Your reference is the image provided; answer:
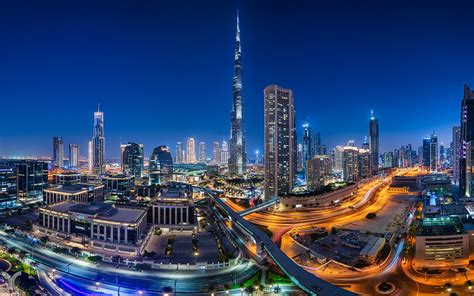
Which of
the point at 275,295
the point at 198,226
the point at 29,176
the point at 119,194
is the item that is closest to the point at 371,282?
the point at 275,295

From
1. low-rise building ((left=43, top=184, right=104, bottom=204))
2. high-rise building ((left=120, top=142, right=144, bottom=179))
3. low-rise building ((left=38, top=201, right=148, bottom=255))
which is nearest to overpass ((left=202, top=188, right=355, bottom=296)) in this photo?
low-rise building ((left=38, top=201, right=148, bottom=255))

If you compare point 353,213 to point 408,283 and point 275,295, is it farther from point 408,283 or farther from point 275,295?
point 275,295

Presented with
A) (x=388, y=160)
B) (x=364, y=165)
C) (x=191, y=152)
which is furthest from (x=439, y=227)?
(x=191, y=152)

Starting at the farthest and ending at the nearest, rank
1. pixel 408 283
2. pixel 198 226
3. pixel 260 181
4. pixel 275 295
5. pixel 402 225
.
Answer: pixel 260 181 < pixel 402 225 < pixel 198 226 < pixel 408 283 < pixel 275 295

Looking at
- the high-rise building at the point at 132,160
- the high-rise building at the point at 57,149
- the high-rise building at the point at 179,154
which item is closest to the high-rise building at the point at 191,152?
the high-rise building at the point at 179,154

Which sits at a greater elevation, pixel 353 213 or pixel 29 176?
pixel 29 176

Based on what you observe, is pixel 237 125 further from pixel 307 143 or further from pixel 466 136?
pixel 466 136

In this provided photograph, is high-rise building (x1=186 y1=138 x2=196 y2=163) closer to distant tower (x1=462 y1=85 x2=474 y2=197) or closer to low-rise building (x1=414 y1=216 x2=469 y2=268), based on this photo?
distant tower (x1=462 y1=85 x2=474 y2=197)
